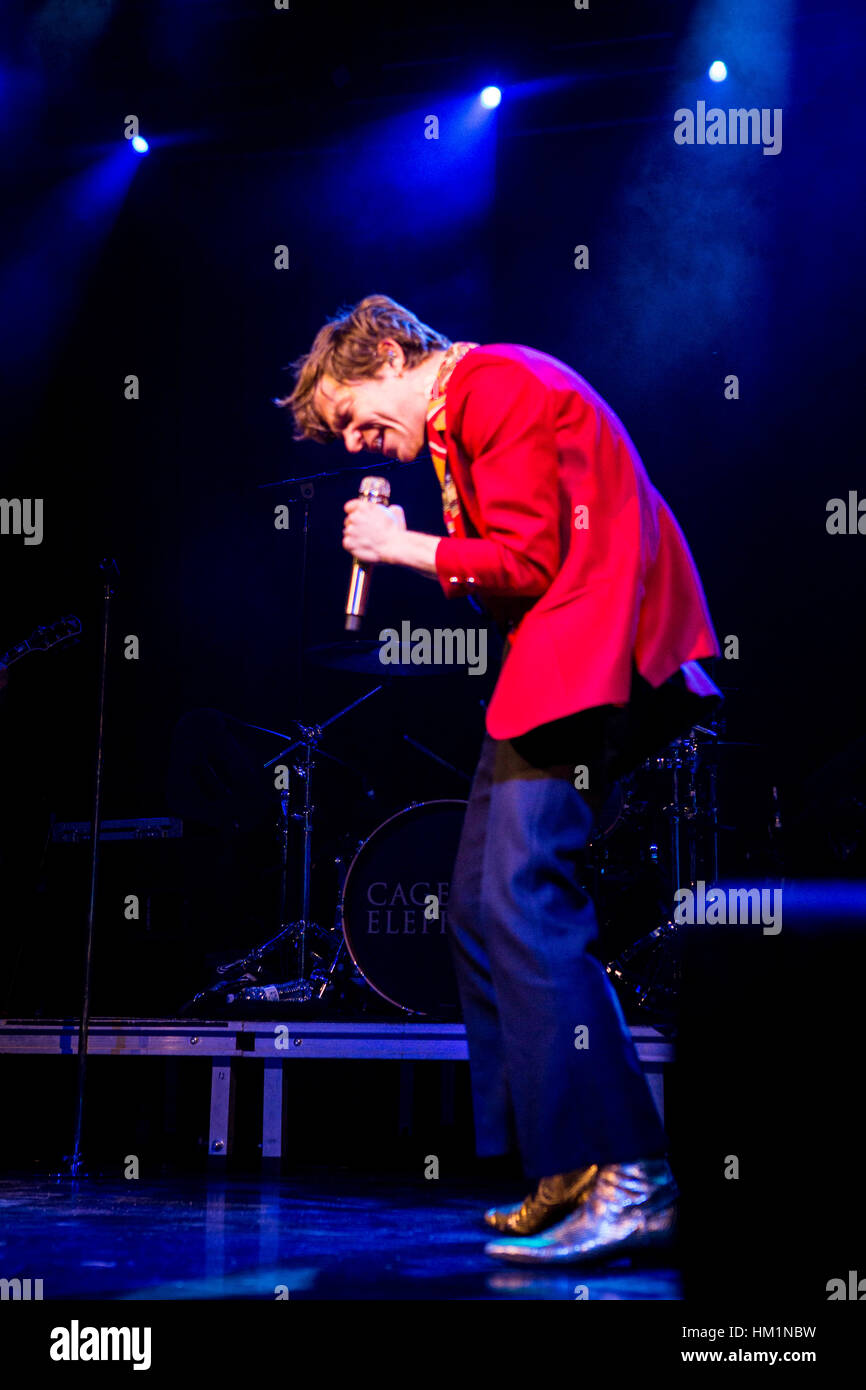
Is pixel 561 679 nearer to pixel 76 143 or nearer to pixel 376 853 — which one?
pixel 376 853

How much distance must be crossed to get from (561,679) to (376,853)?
110 inches

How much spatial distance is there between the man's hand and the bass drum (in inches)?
101

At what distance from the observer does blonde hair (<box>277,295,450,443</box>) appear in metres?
2.27

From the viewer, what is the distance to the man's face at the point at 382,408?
7.44 feet

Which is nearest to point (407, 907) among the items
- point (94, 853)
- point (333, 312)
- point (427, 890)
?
point (427, 890)

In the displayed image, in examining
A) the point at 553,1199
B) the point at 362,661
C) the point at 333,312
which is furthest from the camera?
the point at 333,312

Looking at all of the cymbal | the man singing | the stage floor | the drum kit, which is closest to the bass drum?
the drum kit

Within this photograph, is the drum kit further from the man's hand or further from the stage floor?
the man's hand

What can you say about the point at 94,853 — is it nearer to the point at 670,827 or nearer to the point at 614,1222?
the point at 614,1222

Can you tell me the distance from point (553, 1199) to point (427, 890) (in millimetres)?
2610

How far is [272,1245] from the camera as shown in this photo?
2.08 m

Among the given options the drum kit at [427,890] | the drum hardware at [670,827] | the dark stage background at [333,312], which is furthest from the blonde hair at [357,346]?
the dark stage background at [333,312]

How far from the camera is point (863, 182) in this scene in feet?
17.7

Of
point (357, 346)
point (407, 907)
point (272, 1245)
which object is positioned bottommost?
point (272, 1245)
